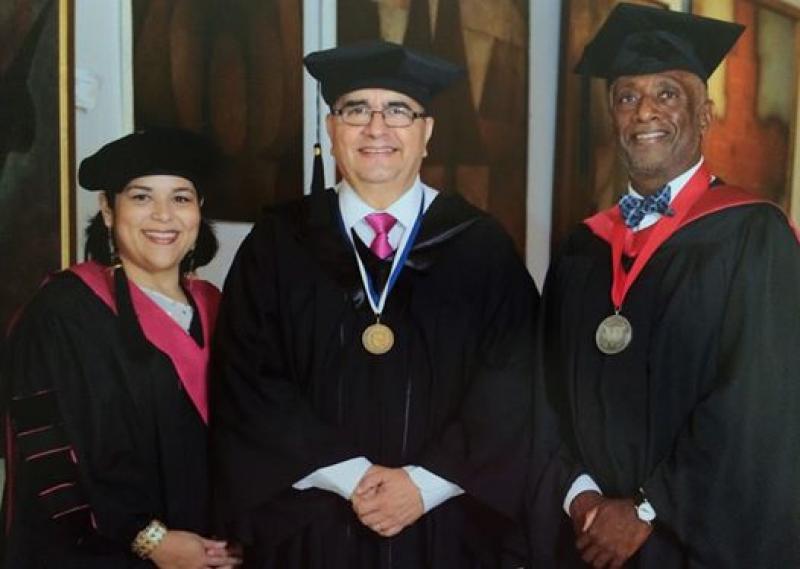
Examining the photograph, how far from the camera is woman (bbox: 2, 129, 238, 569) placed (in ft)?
4.91

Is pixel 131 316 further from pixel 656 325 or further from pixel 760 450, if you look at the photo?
pixel 760 450

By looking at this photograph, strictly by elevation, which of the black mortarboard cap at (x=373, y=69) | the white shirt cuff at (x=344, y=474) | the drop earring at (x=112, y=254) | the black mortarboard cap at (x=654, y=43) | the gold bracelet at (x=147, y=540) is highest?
the black mortarboard cap at (x=654, y=43)

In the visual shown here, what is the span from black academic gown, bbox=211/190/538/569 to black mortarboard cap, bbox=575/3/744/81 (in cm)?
44

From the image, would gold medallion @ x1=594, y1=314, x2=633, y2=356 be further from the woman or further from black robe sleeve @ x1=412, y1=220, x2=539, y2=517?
the woman

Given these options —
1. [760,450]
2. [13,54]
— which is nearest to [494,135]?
[760,450]

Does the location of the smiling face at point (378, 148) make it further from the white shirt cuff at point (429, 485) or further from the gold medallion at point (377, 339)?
the white shirt cuff at point (429, 485)

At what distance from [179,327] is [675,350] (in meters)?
0.85

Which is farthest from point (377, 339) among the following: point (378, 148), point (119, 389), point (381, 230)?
point (119, 389)

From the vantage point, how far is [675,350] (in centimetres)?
155

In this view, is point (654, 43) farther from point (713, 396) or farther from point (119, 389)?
point (119, 389)

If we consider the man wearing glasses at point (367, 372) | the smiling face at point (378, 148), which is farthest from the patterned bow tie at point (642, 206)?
the smiling face at point (378, 148)

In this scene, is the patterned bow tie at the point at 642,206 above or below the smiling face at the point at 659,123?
below

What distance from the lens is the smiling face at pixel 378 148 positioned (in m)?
1.59

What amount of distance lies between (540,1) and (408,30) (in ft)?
1.01
